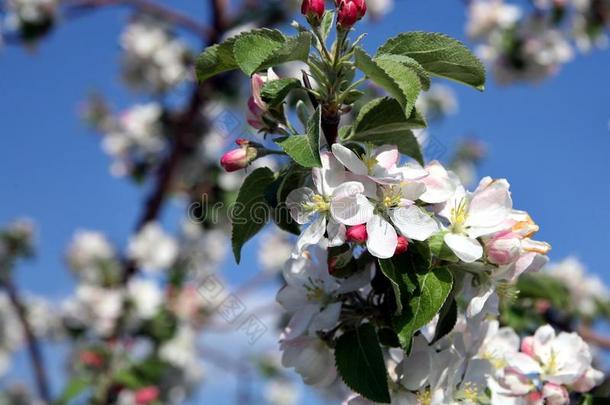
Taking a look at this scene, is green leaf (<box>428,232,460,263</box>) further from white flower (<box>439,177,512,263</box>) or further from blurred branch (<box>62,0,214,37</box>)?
blurred branch (<box>62,0,214,37</box>)

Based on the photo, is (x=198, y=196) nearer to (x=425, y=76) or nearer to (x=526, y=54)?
(x=526, y=54)

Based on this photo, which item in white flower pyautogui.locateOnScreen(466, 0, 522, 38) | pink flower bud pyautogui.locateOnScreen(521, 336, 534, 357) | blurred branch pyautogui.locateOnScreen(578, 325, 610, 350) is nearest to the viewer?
pink flower bud pyautogui.locateOnScreen(521, 336, 534, 357)

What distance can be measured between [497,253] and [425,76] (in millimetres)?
238

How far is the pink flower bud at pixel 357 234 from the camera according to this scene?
837 mm

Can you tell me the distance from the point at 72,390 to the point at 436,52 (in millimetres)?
2421

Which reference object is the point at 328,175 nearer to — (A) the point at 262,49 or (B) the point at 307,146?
(B) the point at 307,146

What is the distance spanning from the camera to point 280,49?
2.84 feet

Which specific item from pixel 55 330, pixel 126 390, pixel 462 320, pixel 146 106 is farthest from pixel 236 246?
pixel 55 330

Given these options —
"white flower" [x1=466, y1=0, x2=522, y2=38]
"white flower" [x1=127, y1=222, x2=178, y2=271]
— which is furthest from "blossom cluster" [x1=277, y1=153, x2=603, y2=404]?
"white flower" [x1=466, y1=0, x2=522, y2=38]

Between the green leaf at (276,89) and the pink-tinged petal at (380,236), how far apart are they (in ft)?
0.66

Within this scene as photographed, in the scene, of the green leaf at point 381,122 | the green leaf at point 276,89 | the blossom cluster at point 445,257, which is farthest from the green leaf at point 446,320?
the green leaf at point 276,89

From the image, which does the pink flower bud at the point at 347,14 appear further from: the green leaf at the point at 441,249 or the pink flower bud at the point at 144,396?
the pink flower bud at the point at 144,396

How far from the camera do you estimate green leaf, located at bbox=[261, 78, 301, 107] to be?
0.90 metres

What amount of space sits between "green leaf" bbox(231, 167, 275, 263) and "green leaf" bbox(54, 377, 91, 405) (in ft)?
7.01
